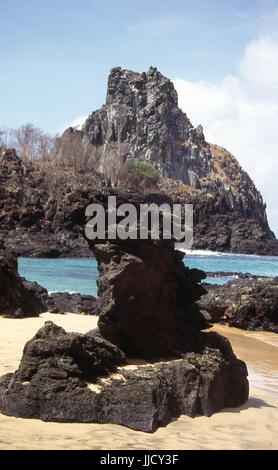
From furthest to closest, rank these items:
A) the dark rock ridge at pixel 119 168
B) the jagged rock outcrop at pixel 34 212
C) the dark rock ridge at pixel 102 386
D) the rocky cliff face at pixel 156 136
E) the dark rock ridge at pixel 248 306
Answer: the rocky cliff face at pixel 156 136
the dark rock ridge at pixel 119 168
the jagged rock outcrop at pixel 34 212
the dark rock ridge at pixel 248 306
the dark rock ridge at pixel 102 386

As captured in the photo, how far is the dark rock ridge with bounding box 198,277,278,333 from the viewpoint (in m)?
10.4

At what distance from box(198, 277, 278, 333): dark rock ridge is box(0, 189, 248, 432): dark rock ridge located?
567 cm

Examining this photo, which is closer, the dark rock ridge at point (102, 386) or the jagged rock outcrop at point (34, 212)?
the dark rock ridge at point (102, 386)

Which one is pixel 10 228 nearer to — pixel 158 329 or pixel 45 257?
pixel 45 257

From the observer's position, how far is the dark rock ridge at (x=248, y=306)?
10430 mm

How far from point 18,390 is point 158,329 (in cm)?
149

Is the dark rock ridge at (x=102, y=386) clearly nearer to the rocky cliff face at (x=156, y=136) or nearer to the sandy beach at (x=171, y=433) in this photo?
the sandy beach at (x=171, y=433)

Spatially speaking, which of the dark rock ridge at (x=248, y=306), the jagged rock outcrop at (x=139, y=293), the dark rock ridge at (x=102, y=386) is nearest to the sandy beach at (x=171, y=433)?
the dark rock ridge at (x=102, y=386)

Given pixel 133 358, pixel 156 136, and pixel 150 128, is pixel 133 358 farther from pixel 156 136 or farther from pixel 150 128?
pixel 150 128

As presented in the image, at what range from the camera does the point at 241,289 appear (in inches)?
448

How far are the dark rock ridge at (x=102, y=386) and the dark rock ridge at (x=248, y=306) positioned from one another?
20.1 ft

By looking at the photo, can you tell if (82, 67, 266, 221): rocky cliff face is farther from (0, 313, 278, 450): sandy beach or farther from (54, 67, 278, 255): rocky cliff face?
(0, 313, 278, 450): sandy beach

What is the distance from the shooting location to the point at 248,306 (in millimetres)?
10586
